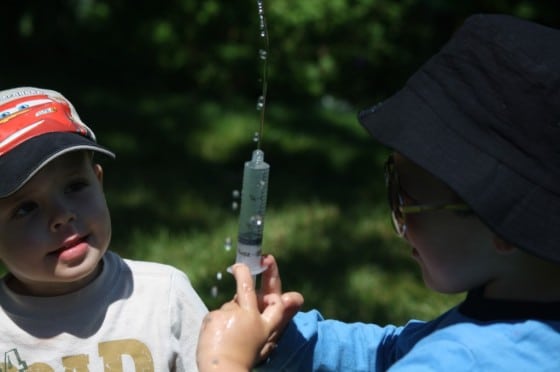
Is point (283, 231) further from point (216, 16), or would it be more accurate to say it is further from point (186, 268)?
point (216, 16)

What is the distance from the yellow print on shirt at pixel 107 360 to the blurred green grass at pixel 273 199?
2.84ft

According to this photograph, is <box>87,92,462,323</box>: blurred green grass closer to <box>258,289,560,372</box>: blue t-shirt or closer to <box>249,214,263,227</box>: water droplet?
<box>249,214,263,227</box>: water droplet

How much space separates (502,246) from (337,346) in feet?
1.86

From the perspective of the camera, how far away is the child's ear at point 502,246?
5.19 ft

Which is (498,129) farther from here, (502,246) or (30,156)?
(30,156)

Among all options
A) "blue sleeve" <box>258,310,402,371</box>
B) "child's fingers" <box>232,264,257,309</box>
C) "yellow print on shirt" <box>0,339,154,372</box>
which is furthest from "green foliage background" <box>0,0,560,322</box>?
"child's fingers" <box>232,264,257,309</box>

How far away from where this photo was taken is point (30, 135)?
198 cm

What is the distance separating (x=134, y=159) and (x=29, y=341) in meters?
2.85

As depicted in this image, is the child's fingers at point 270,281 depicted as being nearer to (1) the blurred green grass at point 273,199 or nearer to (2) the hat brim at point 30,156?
(2) the hat brim at point 30,156

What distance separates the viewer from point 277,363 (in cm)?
192

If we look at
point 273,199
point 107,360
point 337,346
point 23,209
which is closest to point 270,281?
point 337,346

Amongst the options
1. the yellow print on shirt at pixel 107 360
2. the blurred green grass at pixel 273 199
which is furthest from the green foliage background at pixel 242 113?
the yellow print on shirt at pixel 107 360

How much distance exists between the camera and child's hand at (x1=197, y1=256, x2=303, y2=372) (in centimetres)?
165

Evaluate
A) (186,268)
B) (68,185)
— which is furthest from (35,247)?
(186,268)
